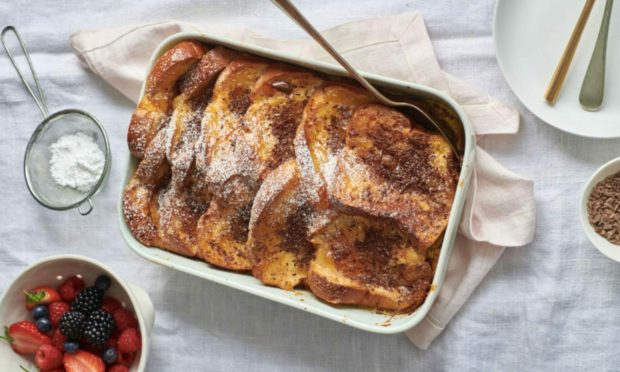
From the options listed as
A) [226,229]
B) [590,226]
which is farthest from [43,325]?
[590,226]

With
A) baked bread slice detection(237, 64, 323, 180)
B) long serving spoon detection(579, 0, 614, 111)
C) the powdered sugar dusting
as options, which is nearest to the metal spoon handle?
baked bread slice detection(237, 64, 323, 180)

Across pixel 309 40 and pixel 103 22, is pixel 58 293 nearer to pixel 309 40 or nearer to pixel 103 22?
pixel 103 22

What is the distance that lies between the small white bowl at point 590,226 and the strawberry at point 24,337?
5.09ft

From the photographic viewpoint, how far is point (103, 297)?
7.43 ft

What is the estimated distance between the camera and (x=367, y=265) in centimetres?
205

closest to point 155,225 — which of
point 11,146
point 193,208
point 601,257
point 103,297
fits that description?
point 193,208

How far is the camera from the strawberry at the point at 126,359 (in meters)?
2.22

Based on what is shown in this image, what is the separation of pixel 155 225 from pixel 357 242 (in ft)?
1.96

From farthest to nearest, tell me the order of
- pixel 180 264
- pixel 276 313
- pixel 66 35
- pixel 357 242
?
pixel 66 35 → pixel 276 313 → pixel 180 264 → pixel 357 242

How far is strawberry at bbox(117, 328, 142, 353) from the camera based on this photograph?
7.13 ft

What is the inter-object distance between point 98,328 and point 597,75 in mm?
1536

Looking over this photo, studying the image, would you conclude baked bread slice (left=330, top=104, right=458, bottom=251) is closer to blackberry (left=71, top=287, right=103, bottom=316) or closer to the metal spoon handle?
the metal spoon handle

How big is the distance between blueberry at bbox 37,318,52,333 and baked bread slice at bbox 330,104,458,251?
3.07ft

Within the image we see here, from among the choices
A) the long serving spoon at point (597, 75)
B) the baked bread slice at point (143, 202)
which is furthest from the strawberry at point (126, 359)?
the long serving spoon at point (597, 75)
